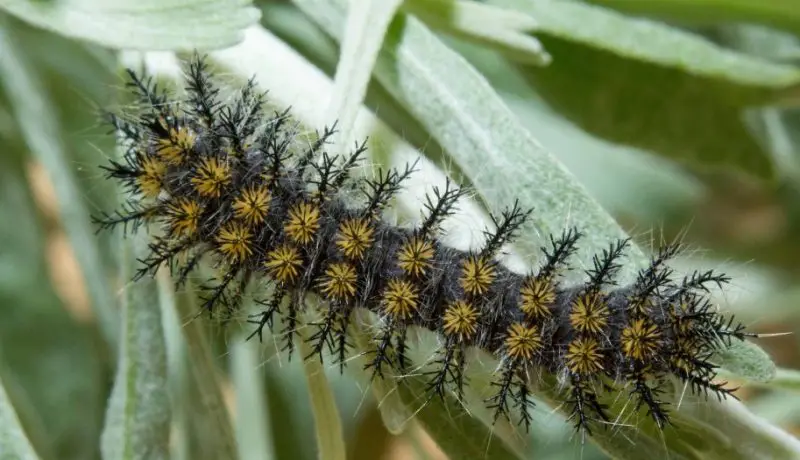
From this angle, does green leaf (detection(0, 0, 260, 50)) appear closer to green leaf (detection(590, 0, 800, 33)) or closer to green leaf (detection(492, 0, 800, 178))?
green leaf (detection(492, 0, 800, 178))

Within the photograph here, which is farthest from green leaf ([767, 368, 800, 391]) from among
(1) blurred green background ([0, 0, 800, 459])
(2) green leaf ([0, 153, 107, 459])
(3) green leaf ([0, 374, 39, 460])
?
(2) green leaf ([0, 153, 107, 459])

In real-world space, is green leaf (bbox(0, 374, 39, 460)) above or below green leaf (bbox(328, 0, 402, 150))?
below

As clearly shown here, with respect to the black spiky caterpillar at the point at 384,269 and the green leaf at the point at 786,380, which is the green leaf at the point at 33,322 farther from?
the green leaf at the point at 786,380

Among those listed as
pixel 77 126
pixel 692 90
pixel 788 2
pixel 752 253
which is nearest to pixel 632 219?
pixel 752 253

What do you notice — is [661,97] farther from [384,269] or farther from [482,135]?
[384,269]

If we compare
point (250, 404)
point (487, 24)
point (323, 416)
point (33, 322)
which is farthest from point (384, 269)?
point (33, 322)

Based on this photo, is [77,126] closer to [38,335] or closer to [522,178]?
[38,335]

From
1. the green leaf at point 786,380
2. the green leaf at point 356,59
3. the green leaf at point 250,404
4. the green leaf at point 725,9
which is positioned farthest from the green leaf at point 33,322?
the green leaf at point 786,380
